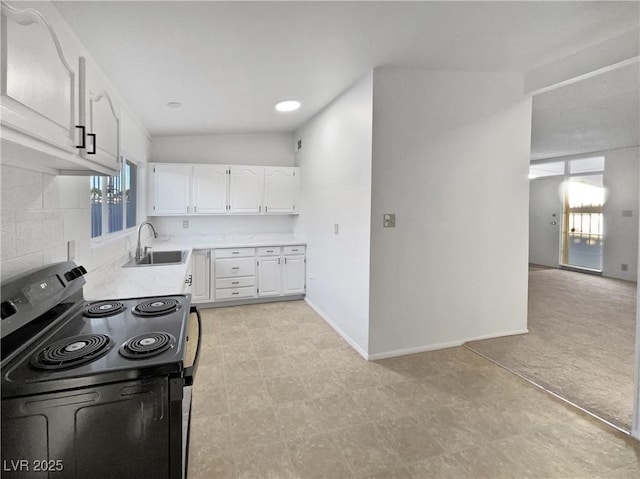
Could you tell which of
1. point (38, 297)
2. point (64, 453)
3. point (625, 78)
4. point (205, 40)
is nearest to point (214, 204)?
point (205, 40)

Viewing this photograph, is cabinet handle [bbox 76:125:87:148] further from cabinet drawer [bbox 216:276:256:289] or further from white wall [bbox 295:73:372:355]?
cabinet drawer [bbox 216:276:256:289]

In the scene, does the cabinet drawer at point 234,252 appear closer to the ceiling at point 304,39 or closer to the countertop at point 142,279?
the countertop at point 142,279

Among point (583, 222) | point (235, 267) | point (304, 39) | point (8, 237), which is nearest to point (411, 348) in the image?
point (235, 267)

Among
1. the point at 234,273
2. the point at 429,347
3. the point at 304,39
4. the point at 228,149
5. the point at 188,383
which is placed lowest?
the point at 429,347

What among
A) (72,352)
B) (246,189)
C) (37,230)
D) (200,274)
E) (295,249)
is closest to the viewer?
(72,352)

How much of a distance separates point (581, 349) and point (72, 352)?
390cm

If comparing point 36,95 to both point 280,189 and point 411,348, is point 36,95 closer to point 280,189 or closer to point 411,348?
point 411,348

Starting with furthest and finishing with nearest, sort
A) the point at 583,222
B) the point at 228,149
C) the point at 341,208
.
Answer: the point at 583,222 < the point at 228,149 < the point at 341,208

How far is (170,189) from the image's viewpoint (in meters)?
4.70

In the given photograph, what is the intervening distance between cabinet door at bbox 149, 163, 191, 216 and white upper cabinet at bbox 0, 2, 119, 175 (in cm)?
335

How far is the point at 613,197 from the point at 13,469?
857 centimetres

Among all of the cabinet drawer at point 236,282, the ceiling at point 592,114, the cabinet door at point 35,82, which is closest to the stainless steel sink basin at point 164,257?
the cabinet drawer at point 236,282

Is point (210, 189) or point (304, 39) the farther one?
point (210, 189)

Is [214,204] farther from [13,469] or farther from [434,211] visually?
[13,469]
